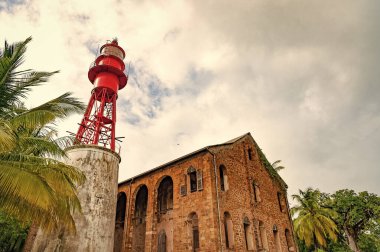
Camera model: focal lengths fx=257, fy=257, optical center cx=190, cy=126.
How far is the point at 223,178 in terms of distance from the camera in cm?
1614

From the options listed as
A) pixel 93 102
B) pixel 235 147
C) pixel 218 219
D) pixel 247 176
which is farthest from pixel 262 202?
pixel 93 102

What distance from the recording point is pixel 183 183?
16.1 meters

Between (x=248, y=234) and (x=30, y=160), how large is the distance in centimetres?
1295

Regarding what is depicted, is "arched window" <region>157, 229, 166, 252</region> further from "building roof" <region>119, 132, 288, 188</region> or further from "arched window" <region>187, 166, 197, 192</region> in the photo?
"building roof" <region>119, 132, 288, 188</region>

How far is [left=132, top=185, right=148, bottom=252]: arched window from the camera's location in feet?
59.5

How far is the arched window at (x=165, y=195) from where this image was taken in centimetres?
1747

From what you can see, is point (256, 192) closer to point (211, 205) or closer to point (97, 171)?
point (211, 205)

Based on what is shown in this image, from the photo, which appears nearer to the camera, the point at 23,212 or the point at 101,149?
the point at 23,212

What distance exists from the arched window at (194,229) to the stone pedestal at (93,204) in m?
4.42

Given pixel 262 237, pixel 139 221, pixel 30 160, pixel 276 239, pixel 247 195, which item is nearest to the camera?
pixel 30 160

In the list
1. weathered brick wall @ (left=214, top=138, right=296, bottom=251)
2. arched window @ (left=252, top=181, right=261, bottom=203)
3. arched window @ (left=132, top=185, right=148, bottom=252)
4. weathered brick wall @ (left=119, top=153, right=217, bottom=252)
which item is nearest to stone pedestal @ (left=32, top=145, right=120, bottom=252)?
weathered brick wall @ (left=119, top=153, right=217, bottom=252)

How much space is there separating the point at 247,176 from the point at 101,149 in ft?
32.6

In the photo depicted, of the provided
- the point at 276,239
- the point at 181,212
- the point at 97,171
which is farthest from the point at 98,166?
the point at 276,239

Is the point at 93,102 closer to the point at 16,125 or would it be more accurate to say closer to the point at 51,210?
the point at 16,125
